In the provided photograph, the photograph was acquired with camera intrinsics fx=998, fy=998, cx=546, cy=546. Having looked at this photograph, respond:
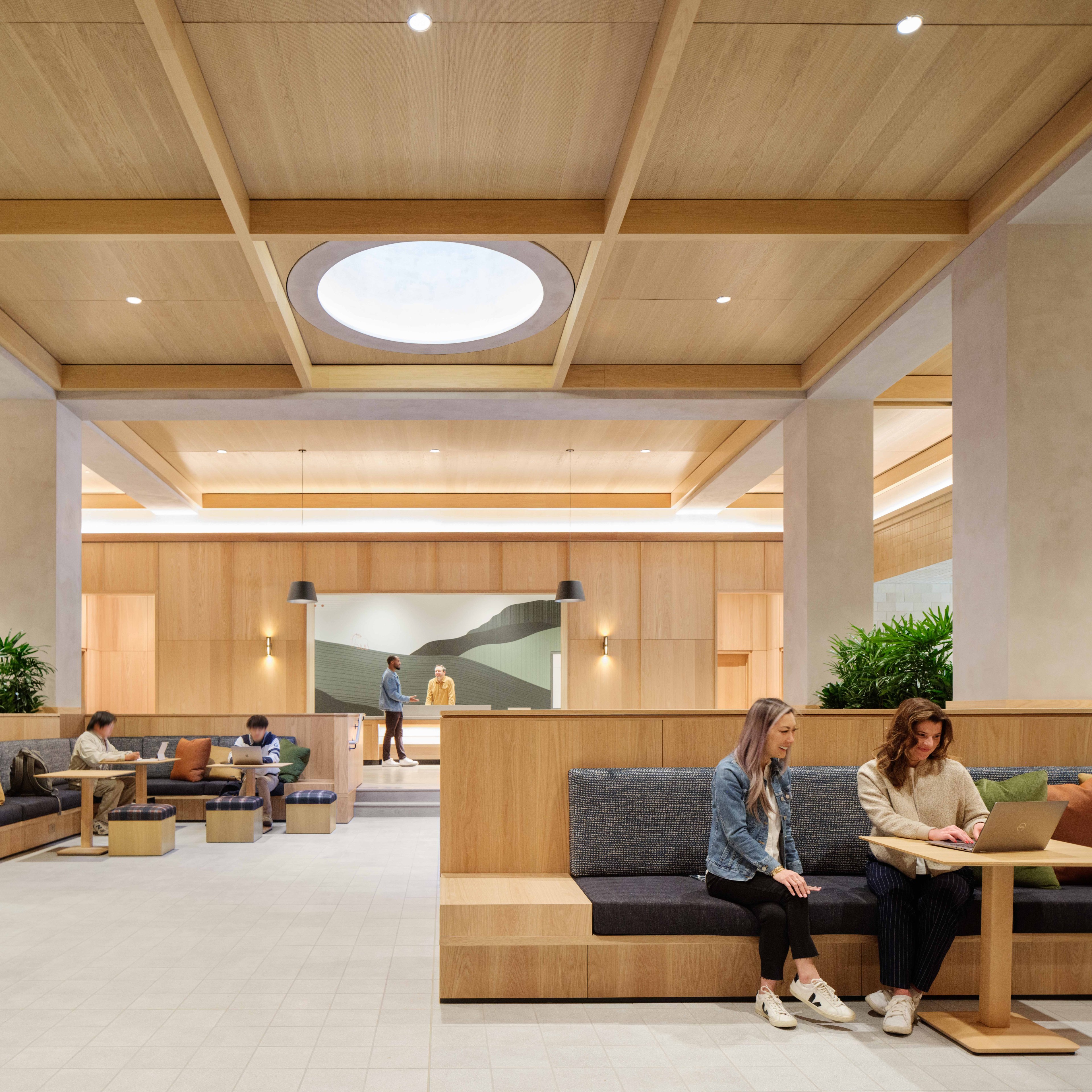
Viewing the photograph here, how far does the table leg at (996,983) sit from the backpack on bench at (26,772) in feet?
24.1

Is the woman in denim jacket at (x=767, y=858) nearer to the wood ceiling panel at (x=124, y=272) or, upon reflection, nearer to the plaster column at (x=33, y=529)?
the wood ceiling panel at (x=124, y=272)

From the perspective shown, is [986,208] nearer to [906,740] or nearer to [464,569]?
[906,740]

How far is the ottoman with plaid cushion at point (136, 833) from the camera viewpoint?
26.0 ft

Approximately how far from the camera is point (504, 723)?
4.89 meters

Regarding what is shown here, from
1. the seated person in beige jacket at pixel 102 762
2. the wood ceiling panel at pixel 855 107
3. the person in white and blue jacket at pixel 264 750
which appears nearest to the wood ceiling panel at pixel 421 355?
the wood ceiling panel at pixel 855 107

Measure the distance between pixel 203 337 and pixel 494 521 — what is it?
765 cm

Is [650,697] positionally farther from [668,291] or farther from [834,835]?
[834,835]

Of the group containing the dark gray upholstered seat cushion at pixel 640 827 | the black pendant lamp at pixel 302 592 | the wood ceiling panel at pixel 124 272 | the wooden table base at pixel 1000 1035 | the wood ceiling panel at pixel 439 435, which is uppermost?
the wood ceiling panel at pixel 124 272

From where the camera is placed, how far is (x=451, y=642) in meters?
15.2

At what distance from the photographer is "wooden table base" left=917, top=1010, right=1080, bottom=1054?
3.59 m

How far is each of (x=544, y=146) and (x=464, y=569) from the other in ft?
33.7

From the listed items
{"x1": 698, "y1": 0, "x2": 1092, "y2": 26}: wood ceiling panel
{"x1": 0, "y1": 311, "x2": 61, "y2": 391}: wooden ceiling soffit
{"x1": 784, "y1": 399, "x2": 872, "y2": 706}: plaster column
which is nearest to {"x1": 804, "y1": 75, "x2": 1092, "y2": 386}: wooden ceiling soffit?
{"x1": 698, "y1": 0, "x2": 1092, "y2": 26}: wood ceiling panel

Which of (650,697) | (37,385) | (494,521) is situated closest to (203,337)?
(37,385)

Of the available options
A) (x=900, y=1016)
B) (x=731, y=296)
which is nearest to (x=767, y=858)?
(x=900, y=1016)
